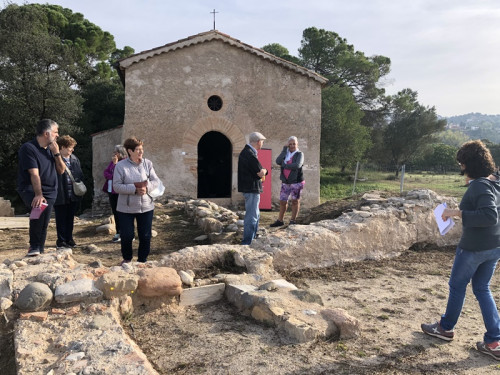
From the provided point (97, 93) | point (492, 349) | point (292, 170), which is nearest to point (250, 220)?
point (292, 170)

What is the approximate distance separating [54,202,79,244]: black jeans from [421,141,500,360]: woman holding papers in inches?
206

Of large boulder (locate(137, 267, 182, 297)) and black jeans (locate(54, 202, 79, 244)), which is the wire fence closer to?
black jeans (locate(54, 202, 79, 244))

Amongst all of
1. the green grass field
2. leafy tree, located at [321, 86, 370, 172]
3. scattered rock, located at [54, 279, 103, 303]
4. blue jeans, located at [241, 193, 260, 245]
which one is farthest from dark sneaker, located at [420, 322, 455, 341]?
leafy tree, located at [321, 86, 370, 172]

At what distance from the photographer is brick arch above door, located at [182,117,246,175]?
11539 millimetres

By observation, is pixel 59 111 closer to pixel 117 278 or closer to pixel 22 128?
pixel 22 128

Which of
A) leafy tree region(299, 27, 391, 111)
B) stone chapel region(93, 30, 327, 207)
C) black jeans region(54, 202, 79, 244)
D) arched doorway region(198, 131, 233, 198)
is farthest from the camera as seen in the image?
leafy tree region(299, 27, 391, 111)

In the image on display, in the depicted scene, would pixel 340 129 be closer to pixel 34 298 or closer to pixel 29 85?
pixel 29 85

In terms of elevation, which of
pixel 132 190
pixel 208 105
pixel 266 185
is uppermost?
pixel 208 105

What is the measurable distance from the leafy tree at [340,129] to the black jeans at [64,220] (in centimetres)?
2032

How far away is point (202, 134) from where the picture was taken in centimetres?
1167

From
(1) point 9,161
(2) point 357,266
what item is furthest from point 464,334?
(1) point 9,161

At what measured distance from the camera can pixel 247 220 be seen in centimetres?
550

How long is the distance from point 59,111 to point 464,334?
1680 cm

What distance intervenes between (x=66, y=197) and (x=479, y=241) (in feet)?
17.7
